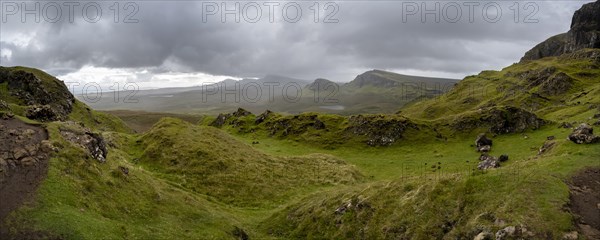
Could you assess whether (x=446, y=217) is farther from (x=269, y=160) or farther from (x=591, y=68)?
(x=591, y=68)

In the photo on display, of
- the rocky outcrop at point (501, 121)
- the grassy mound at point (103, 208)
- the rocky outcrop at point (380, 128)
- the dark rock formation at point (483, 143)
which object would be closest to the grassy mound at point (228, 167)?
the grassy mound at point (103, 208)

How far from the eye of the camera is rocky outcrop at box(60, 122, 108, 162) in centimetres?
3522

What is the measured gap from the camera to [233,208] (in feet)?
149

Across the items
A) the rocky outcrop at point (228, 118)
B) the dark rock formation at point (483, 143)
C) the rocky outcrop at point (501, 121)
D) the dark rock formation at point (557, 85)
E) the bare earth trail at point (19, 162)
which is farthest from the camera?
the dark rock formation at point (557, 85)

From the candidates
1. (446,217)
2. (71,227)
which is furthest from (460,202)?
(71,227)

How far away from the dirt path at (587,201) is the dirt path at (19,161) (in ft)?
124

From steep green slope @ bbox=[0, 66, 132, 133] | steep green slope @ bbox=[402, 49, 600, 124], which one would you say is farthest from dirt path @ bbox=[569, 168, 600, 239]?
steep green slope @ bbox=[0, 66, 132, 133]

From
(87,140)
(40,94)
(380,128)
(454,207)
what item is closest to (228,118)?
(40,94)

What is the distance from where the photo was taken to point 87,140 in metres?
36.5

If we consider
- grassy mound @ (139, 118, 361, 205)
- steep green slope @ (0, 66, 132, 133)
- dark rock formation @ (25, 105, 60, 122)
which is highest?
steep green slope @ (0, 66, 132, 133)

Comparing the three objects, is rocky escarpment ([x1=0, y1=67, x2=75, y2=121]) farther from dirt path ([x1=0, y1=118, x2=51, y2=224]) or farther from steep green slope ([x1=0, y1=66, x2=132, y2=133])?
dirt path ([x1=0, y1=118, x2=51, y2=224])

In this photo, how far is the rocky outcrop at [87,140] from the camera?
1387 inches

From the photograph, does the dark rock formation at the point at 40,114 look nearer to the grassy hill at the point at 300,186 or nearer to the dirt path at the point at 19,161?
the grassy hill at the point at 300,186

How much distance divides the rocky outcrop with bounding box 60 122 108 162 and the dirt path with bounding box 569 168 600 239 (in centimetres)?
4045
